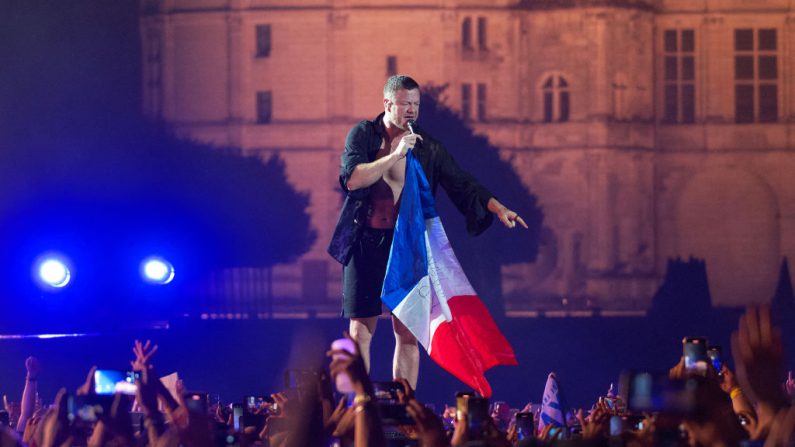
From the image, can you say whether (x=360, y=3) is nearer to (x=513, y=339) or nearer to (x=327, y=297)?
(x=327, y=297)

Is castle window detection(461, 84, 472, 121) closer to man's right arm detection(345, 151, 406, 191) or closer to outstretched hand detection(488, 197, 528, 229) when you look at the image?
outstretched hand detection(488, 197, 528, 229)

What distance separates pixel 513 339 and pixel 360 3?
20442 millimetres

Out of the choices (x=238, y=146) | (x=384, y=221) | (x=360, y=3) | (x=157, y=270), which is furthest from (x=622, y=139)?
(x=384, y=221)

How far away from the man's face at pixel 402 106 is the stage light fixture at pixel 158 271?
17.9 metres

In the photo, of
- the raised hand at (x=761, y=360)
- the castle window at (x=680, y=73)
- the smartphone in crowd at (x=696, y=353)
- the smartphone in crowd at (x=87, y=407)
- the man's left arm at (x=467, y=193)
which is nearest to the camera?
the raised hand at (x=761, y=360)

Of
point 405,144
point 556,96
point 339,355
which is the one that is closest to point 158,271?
point 405,144

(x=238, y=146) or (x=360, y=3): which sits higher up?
(x=360, y=3)

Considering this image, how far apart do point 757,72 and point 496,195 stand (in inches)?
464

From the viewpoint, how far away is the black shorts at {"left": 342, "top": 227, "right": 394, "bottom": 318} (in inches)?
297

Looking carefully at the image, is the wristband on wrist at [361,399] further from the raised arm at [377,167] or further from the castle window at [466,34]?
the castle window at [466,34]

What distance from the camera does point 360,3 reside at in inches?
1807

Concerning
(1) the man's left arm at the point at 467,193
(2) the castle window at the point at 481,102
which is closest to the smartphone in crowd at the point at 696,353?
(1) the man's left arm at the point at 467,193

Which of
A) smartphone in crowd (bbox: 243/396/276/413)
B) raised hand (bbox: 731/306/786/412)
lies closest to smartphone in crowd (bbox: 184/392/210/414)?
smartphone in crowd (bbox: 243/396/276/413)

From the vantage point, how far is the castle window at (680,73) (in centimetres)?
4666
